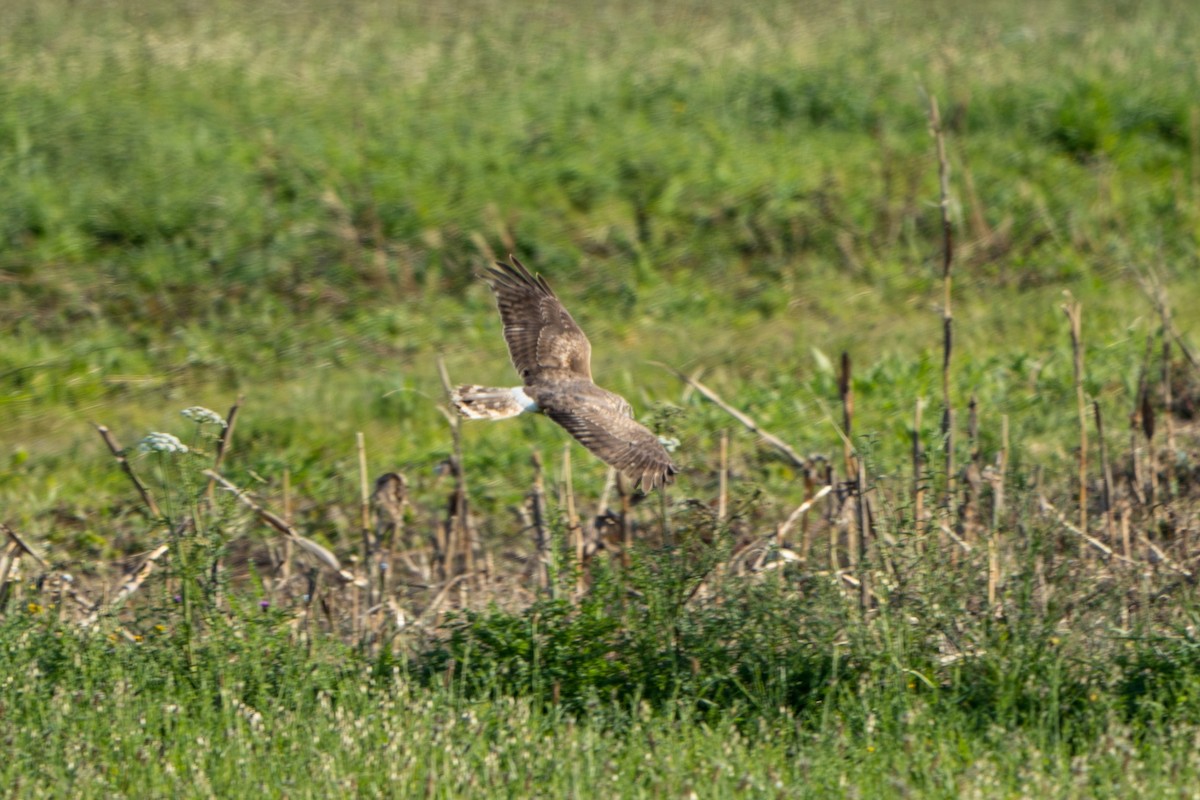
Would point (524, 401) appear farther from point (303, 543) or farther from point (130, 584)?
point (130, 584)

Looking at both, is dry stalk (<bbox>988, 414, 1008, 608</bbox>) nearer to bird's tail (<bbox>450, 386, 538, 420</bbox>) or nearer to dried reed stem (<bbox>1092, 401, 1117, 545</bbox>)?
dried reed stem (<bbox>1092, 401, 1117, 545</bbox>)

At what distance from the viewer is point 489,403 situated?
18.4 feet

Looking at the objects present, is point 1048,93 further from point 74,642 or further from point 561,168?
point 74,642

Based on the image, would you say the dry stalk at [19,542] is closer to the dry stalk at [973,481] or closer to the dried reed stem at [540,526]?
the dried reed stem at [540,526]

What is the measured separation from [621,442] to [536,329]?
141cm

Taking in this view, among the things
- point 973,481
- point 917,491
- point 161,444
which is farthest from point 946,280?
point 161,444

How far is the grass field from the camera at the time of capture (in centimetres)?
479

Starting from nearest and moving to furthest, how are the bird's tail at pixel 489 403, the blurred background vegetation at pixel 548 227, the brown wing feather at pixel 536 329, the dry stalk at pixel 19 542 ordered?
the dry stalk at pixel 19 542 → the bird's tail at pixel 489 403 → the brown wing feather at pixel 536 329 → the blurred background vegetation at pixel 548 227

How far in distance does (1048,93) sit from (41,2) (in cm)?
1039

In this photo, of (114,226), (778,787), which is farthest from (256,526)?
→ (114,226)

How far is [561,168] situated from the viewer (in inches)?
452

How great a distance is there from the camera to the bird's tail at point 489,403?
18.2ft

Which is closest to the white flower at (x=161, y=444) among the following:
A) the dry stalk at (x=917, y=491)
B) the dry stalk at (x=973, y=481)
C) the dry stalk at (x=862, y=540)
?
the dry stalk at (x=862, y=540)

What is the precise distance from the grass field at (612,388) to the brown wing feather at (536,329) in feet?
1.94
